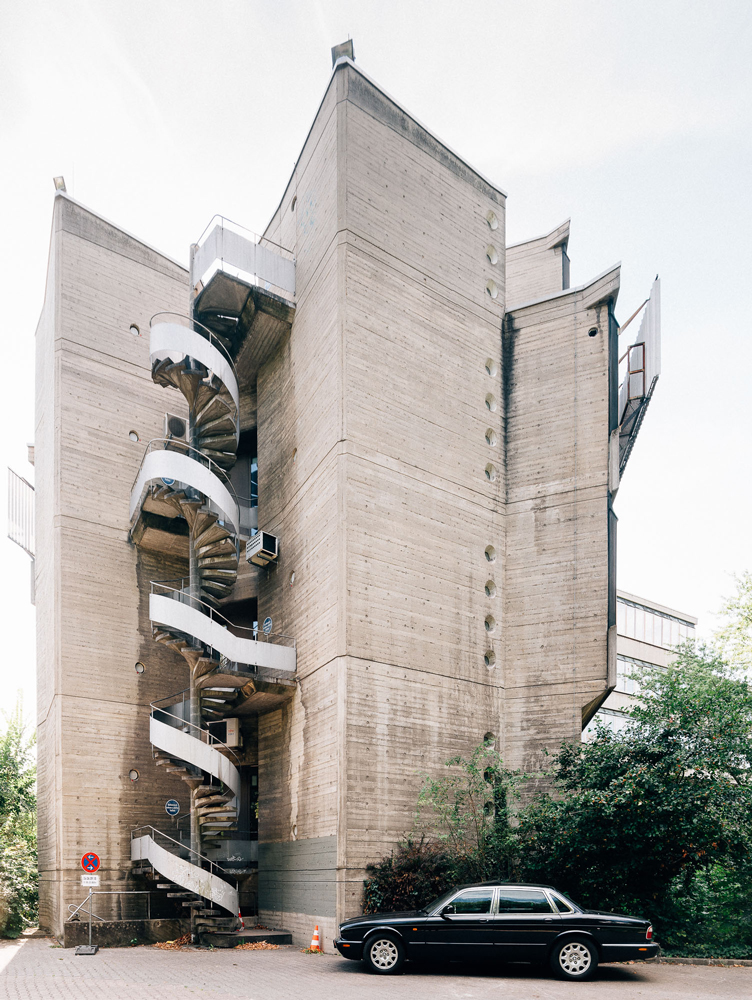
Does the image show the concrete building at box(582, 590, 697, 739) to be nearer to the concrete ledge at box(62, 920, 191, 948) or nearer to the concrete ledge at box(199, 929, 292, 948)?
the concrete ledge at box(199, 929, 292, 948)

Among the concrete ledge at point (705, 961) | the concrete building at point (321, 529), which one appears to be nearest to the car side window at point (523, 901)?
the concrete ledge at point (705, 961)

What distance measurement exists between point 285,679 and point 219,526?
12.5 ft

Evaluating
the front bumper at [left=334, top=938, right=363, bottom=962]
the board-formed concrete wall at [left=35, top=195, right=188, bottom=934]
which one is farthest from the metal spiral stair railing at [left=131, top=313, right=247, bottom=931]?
the front bumper at [left=334, top=938, right=363, bottom=962]

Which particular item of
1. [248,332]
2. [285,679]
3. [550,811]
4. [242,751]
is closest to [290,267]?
[248,332]

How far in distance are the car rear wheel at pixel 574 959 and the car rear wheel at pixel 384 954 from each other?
2144mm

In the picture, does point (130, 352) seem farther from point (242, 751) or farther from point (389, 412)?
point (242, 751)

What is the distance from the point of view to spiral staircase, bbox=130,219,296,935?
1816 centimetres

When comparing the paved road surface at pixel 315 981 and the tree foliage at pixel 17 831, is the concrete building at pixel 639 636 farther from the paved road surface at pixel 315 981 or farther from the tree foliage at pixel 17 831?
the paved road surface at pixel 315 981

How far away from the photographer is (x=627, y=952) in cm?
1155

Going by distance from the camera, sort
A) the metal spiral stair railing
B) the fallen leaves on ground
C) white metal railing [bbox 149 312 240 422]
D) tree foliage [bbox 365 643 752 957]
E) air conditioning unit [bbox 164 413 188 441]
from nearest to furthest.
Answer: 1. tree foliage [bbox 365 643 752 957]
2. the fallen leaves on ground
3. the metal spiral stair railing
4. white metal railing [bbox 149 312 240 422]
5. air conditioning unit [bbox 164 413 188 441]

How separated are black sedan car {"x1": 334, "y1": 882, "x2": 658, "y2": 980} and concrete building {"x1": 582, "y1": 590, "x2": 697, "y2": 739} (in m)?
25.5

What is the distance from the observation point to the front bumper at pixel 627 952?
454 inches

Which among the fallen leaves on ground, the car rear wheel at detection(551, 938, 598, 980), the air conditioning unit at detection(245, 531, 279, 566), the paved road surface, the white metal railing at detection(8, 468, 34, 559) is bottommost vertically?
the fallen leaves on ground

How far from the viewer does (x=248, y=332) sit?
22.6m
